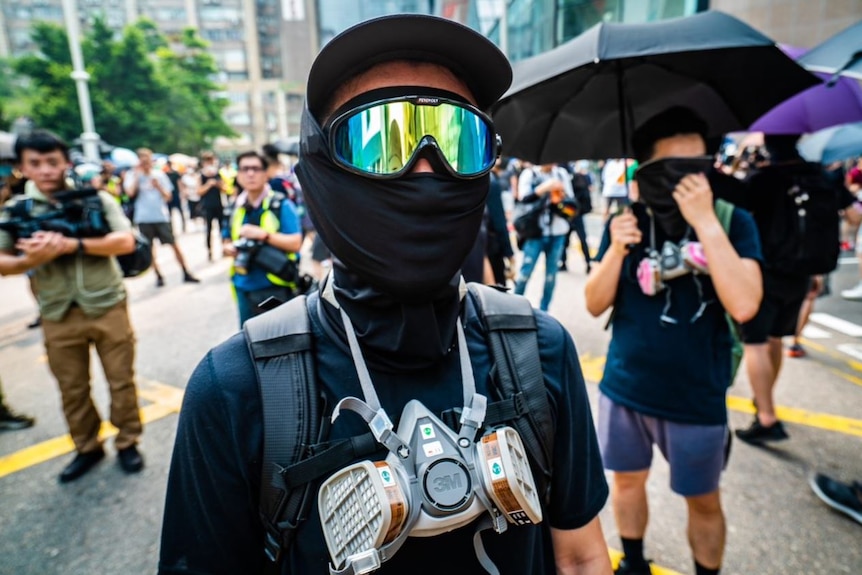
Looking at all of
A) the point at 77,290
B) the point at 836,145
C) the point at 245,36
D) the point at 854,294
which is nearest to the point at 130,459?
the point at 77,290

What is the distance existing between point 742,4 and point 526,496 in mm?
22358

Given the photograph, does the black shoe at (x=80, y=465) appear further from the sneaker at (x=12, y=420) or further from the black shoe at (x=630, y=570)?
the black shoe at (x=630, y=570)

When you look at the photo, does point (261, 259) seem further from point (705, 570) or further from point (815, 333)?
point (815, 333)

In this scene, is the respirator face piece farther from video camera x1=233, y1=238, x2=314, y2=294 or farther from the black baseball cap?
video camera x1=233, y1=238, x2=314, y2=294

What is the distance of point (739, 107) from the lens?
8.57ft

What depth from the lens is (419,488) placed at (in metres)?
0.86

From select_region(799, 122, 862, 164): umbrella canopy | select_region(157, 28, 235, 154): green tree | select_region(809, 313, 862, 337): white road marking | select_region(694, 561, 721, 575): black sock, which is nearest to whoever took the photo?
select_region(694, 561, 721, 575): black sock

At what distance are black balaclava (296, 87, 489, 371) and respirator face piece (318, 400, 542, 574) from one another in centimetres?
16

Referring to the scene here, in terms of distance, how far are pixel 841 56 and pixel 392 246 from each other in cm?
270

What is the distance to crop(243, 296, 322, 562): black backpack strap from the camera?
0.93m

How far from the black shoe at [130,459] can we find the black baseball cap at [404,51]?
130 inches

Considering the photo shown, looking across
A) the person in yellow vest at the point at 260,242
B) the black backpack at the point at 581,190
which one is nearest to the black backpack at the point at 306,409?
the person in yellow vest at the point at 260,242

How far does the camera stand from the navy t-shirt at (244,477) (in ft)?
3.11

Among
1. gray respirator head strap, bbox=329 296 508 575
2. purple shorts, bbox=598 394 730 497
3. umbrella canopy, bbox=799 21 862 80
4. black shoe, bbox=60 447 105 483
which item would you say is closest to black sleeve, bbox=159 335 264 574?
gray respirator head strap, bbox=329 296 508 575
